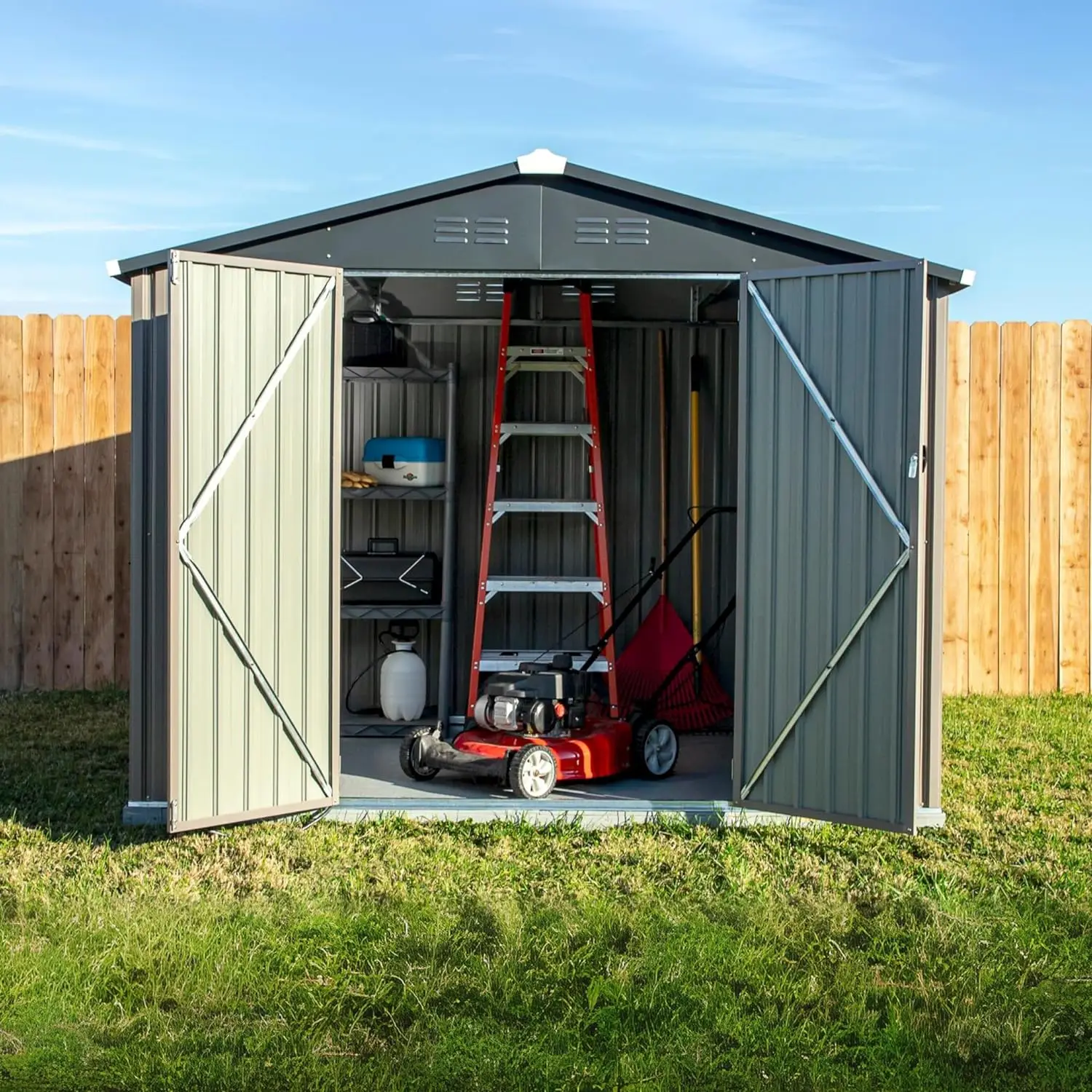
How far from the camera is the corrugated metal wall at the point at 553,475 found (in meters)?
9.00

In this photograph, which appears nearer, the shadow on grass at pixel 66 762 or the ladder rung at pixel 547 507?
the shadow on grass at pixel 66 762

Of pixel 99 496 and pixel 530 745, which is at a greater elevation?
pixel 99 496

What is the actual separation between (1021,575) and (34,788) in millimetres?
6108

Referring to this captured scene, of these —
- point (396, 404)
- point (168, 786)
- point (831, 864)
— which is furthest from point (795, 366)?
point (396, 404)

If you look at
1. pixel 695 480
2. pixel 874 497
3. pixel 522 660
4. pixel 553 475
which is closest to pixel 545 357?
pixel 553 475

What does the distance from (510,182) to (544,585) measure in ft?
7.42

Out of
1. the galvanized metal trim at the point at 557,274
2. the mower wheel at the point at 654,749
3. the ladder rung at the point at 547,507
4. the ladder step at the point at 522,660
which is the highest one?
the galvanized metal trim at the point at 557,274

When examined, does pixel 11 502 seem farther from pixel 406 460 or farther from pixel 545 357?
pixel 545 357

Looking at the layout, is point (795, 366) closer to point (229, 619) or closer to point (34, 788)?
point (229, 619)

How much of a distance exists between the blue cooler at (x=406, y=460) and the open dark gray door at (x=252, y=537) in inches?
98.1

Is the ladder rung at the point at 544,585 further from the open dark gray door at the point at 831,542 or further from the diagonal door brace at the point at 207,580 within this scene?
the diagonal door brace at the point at 207,580

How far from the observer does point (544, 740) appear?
22.5 ft

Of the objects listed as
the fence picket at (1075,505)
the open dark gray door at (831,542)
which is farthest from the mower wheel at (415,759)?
the fence picket at (1075,505)

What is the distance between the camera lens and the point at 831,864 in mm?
5730
